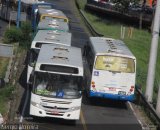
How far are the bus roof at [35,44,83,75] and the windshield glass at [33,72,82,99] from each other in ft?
1.14

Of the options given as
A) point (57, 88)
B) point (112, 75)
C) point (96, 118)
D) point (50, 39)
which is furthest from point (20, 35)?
point (57, 88)

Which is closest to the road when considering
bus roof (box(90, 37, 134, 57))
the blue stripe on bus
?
the blue stripe on bus

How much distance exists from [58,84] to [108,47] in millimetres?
6060

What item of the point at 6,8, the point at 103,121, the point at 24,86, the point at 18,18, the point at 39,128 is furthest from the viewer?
the point at 6,8

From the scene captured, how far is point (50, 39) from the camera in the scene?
2777 centimetres

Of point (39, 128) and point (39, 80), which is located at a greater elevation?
point (39, 80)

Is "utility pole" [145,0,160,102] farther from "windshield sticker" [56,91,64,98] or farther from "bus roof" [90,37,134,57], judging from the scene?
"windshield sticker" [56,91,64,98]

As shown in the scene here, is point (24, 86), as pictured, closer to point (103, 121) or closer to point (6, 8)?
point (103, 121)

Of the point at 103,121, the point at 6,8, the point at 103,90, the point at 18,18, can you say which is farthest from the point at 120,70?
the point at 6,8

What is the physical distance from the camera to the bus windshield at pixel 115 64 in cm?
2534

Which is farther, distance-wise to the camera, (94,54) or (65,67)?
(94,54)

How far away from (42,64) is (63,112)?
2055mm

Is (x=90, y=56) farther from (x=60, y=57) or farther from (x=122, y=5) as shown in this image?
(x=122, y=5)

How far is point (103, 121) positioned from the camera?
22.9 meters
